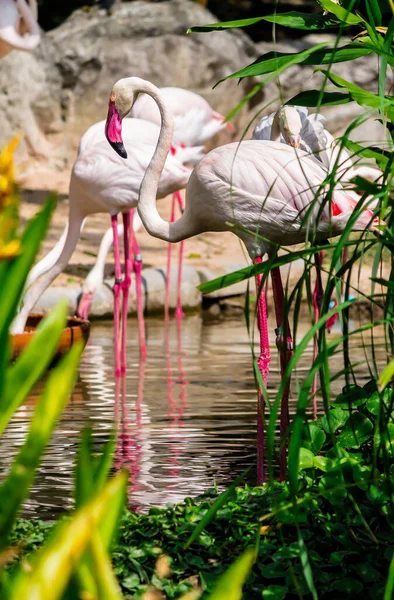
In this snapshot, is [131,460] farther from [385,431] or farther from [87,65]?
[87,65]

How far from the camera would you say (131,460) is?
409 centimetres

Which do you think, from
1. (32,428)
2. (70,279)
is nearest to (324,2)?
(32,428)

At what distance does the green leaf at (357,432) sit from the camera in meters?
3.04

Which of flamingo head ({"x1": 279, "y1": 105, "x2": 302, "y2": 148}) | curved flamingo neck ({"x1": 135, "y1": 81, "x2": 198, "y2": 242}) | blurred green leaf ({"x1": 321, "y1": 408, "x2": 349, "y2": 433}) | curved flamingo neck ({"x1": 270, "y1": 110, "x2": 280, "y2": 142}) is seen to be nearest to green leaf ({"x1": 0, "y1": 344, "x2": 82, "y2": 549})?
blurred green leaf ({"x1": 321, "y1": 408, "x2": 349, "y2": 433})

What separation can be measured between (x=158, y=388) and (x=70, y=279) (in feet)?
11.8

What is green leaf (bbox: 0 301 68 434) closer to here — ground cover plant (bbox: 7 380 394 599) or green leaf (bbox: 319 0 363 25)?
ground cover plant (bbox: 7 380 394 599)

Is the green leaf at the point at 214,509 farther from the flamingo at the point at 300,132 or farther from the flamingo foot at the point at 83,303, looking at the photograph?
the flamingo foot at the point at 83,303

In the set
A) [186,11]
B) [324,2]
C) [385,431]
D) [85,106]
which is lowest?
[385,431]

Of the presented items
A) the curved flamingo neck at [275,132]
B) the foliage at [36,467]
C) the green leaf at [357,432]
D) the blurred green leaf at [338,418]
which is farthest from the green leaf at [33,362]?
the curved flamingo neck at [275,132]

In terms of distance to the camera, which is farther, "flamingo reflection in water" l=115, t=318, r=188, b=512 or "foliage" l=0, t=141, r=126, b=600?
"flamingo reflection in water" l=115, t=318, r=188, b=512

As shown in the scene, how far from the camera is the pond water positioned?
3.72m

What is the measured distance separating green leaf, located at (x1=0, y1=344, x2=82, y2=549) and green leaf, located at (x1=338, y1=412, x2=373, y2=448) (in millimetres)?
1792

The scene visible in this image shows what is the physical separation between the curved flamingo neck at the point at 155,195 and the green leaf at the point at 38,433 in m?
2.71

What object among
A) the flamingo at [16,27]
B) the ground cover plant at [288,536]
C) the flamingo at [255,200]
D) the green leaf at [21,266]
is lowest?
the ground cover plant at [288,536]
